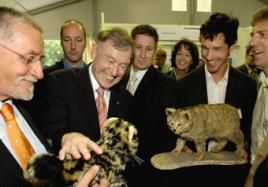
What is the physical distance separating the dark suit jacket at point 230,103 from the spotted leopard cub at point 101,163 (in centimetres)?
59

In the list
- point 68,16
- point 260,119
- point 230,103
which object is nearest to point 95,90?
point 230,103

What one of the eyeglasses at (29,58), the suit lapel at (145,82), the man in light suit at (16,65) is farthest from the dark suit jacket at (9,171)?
the suit lapel at (145,82)

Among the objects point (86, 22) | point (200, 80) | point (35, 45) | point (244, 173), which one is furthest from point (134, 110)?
point (86, 22)

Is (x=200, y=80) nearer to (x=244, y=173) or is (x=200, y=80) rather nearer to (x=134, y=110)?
(x=134, y=110)

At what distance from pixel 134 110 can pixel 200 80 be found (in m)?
0.42

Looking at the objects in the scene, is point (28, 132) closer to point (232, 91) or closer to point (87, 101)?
point (87, 101)

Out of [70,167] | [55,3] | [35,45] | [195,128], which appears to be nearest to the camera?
[70,167]

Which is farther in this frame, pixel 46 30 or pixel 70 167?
pixel 46 30

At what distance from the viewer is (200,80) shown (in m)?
1.87

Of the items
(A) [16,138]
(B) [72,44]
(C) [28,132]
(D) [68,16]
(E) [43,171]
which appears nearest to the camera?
(E) [43,171]

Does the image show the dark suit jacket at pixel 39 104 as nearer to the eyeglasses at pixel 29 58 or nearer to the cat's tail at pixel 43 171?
the eyeglasses at pixel 29 58

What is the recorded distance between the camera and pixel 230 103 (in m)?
1.79

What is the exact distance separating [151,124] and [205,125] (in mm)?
482

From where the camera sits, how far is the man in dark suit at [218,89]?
5.91 ft
